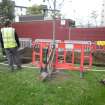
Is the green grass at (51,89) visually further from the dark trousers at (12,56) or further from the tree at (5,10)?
the tree at (5,10)

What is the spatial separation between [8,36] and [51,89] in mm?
2844

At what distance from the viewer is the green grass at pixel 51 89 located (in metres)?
6.24

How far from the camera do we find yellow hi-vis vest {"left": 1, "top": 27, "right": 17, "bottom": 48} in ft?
29.6

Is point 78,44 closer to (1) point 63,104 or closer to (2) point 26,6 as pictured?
(1) point 63,104

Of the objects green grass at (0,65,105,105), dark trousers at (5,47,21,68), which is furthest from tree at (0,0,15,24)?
green grass at (0,65,105,105)

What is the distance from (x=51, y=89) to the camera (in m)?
7.02

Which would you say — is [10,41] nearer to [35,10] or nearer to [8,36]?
[8,36]

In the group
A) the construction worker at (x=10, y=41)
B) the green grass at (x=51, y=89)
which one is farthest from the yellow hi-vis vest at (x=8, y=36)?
the green grass at (x=51, y=89)

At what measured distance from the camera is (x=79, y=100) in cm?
628

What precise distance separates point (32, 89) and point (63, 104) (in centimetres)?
120

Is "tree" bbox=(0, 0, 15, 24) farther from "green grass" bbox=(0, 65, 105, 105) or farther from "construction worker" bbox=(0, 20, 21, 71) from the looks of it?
"green grass" bbox=(0, 65, 105, 105)

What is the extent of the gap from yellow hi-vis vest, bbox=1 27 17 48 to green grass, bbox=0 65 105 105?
902 mm

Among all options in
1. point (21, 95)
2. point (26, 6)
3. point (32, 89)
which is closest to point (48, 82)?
point (32, 89)

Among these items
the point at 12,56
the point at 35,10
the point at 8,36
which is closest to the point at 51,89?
the point at 12,56
